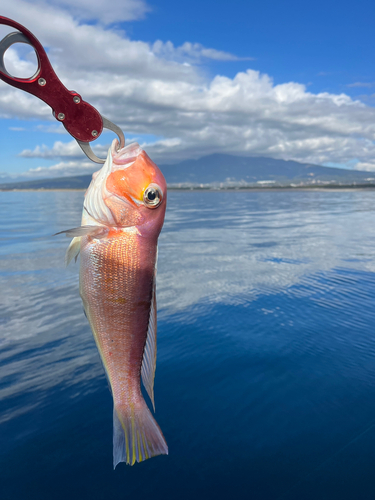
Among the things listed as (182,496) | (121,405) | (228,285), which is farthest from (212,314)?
(121,405)

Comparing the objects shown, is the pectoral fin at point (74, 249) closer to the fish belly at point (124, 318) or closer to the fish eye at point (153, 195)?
the fish belly at point (124, 318)

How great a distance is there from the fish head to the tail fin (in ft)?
3.69

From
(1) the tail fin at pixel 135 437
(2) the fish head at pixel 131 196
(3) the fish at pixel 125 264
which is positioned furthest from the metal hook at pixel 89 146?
Answer: (1) the tail fin at pixel 135 437

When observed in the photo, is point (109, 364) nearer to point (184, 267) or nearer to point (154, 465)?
point (154, 465)

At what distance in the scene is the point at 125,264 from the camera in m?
2.05

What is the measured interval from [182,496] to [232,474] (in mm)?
565

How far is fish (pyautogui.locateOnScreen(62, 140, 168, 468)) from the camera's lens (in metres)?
2.07

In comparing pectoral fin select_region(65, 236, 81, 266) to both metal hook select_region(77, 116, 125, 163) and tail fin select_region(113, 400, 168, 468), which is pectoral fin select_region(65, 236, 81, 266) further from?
tail fin select_region(113, 400, 168, 468)

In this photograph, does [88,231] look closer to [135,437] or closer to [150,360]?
[150,360]

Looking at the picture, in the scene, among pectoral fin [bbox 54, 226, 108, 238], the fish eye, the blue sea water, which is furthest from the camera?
the blue sea water

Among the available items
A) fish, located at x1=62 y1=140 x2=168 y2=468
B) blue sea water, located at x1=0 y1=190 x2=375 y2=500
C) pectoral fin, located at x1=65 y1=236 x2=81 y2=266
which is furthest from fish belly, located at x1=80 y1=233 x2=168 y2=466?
blue sea water, located at x1=0 y1=190 x2=375 y2=500

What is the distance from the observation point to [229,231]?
72.3ft

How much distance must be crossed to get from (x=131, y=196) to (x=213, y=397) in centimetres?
370

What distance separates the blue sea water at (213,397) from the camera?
144 inches
